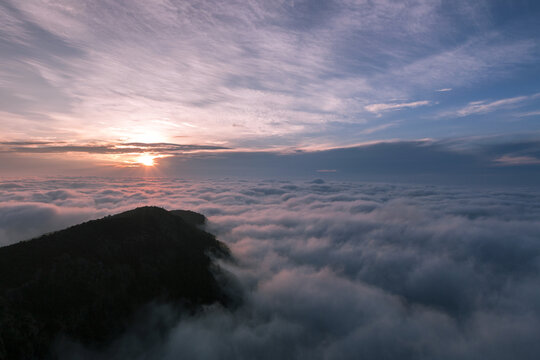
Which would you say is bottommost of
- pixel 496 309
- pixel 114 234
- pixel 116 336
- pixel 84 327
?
pixel 496 309

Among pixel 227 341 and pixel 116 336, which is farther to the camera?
pixel 227 341

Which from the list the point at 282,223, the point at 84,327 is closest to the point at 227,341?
the point at 84,327

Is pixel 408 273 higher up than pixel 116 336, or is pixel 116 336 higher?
pixel 116 336

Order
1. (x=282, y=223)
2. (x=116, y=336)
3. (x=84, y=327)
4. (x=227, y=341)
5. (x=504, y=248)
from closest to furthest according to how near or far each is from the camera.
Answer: (x=84, y=327) < (x=116, y=336) < (x=227, y=341) < (x=504, y=248) < (x=282, y=223)

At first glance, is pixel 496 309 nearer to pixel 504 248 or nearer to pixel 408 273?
pixel 408 273

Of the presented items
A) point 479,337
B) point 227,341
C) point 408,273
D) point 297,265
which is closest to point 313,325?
point 227,341

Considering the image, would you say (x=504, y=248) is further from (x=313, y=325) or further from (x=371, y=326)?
(x=313, y=325)

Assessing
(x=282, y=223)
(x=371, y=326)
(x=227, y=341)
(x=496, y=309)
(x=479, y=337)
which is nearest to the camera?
(x=227, y=341)
